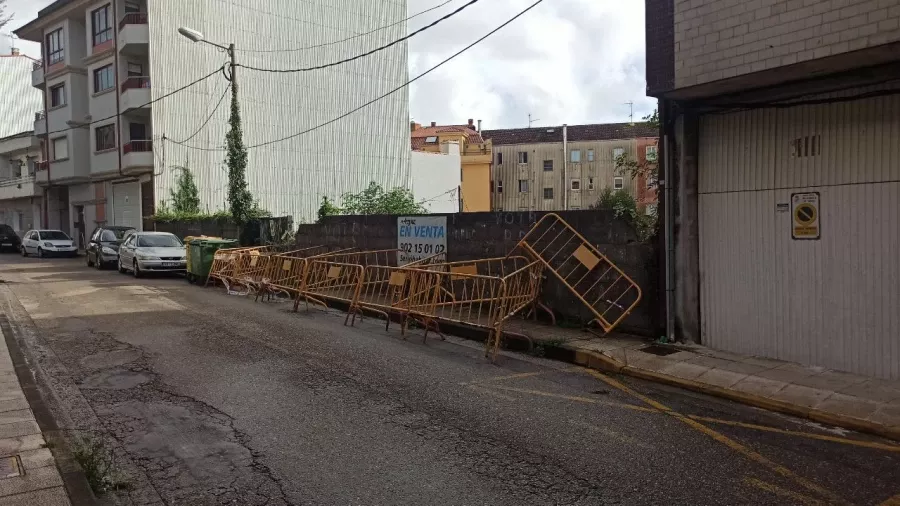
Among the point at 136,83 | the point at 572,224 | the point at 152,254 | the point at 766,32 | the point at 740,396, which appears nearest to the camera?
the point at 740,396

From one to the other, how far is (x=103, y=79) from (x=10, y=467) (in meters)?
33.5

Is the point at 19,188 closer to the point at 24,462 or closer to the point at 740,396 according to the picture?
the point at 24,462

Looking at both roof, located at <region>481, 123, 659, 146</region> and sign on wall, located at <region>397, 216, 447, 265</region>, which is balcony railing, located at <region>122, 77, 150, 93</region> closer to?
sign on wall, located at <region>397, 216, 447, 265</region>

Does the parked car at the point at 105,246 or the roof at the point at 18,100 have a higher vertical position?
the roof at the point at 18,100

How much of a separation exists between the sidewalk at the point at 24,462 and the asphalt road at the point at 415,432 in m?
0.32

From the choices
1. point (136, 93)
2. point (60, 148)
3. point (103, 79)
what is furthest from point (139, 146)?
point (60, 148)

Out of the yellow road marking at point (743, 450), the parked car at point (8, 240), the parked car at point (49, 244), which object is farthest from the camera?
the parked car at point (8, 240)

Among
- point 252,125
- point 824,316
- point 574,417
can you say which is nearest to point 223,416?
point 574,417

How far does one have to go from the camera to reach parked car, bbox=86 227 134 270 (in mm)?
23703

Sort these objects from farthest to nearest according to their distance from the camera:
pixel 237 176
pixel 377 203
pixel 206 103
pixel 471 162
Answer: pixel 471 162 < pixel 206 103 < pixel 237 176 < pixel 377 203

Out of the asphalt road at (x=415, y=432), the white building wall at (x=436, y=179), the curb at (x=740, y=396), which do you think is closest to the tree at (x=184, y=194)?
the white building wall at (x=436, y=179)

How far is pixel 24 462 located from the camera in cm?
476

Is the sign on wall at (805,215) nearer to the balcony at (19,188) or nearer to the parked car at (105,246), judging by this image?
the parked car at (105,246)

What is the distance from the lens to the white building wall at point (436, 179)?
42.8 metres
